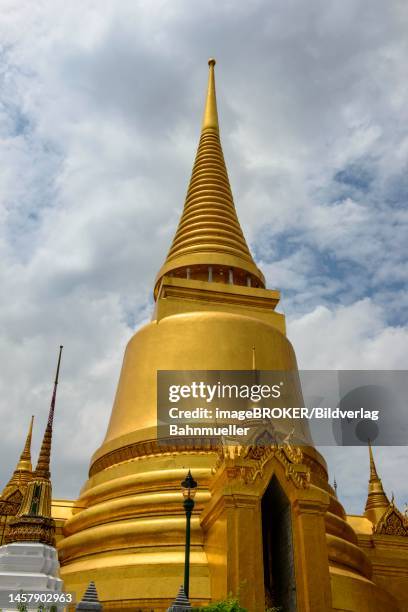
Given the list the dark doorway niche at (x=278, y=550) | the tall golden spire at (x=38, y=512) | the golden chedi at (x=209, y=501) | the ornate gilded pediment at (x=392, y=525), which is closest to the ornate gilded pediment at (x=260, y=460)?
the golden chedi at (x=209, y=501)

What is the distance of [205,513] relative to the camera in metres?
11.8

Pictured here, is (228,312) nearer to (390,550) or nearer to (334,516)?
(334,516)

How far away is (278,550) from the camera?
1158cm

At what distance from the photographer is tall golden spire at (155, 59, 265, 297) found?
63.2 ft

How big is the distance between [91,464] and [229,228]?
934 cm

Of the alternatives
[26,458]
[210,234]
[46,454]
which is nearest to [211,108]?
[210,234]

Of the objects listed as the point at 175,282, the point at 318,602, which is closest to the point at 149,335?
the point at 175,282

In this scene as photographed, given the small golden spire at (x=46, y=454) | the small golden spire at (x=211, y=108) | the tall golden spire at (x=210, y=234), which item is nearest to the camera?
the small golden spire at (x=46, y=454)

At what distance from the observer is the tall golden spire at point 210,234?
19266 millimetres

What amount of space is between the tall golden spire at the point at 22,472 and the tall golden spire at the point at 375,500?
32.4ft

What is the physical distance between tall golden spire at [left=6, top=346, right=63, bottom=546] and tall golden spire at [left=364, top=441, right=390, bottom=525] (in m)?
10.2

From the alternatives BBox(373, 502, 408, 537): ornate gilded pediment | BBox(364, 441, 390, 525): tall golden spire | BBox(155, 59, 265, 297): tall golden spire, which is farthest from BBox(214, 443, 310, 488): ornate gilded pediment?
BBox(155, 59, 265, 297): tall golden spire

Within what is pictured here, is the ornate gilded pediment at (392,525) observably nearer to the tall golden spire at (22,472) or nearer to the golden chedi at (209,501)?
the golden chedi at (209,501)

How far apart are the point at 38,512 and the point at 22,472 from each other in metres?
6.37
